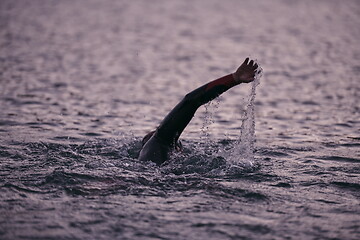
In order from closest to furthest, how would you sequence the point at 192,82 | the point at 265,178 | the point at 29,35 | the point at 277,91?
the point at 265,178, the point at 277,91, the point at 192,82, the point at 29,35

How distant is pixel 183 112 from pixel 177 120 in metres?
0.16

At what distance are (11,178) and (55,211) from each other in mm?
1504

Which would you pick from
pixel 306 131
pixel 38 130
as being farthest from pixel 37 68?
pixel 306 131

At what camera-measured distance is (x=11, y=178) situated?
8.30 metres

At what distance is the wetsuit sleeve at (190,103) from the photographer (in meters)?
8.14

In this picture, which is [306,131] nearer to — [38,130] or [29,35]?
[38,130]

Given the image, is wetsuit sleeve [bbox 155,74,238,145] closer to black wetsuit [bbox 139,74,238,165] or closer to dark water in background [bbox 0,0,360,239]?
black wetsuit [bbox 139,74,238,165]

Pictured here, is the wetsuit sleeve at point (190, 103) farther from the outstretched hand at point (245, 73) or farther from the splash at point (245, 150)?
the splash at point (245, 150)

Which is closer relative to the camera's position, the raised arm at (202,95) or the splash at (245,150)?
the raised arm at (202,95)

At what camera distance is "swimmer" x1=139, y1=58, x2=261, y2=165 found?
8102 mm

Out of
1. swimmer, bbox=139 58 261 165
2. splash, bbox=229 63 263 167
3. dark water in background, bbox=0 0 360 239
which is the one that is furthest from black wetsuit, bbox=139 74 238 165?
splash, bbox=229 63 263 167

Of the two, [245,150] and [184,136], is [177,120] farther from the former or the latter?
[184,136]

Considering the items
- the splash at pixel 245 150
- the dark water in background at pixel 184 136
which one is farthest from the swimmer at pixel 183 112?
the splash at pixel 245 150

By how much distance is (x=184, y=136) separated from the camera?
1192 cm
